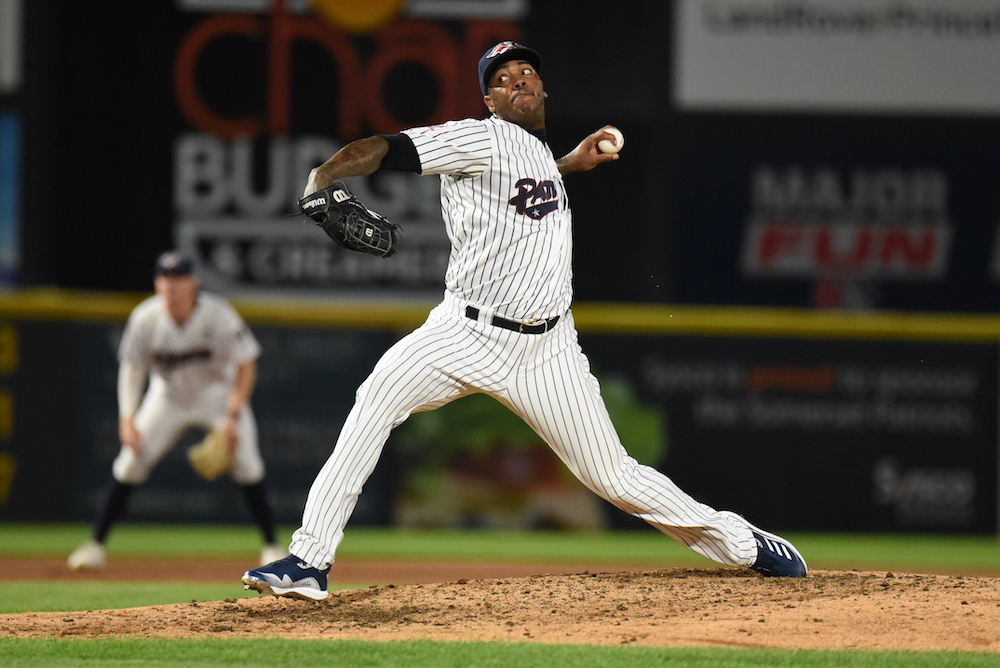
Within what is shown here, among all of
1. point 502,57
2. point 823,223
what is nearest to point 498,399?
point 502,57

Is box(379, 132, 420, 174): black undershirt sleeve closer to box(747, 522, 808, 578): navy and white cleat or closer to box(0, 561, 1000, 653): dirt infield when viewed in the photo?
box(0, 561, 1000, 653): dirt infield

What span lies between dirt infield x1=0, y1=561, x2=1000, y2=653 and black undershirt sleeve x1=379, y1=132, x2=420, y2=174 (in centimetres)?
126

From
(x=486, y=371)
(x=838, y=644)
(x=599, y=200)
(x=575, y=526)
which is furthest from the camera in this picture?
(x=599, y=200)

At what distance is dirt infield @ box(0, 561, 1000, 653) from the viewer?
12.9 feet

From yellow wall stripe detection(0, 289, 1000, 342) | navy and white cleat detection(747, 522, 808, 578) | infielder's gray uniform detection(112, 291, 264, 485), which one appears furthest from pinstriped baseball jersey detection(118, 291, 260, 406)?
navy and white cleat detection(747, 522, 808, 578)

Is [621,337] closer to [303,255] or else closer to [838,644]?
[303,255]

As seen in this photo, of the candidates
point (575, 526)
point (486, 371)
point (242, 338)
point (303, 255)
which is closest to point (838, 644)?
point (486, 371)

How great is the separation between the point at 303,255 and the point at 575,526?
8.72 feet

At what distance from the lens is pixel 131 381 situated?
7398 mm

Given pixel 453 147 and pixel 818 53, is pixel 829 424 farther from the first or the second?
pixel 453 147

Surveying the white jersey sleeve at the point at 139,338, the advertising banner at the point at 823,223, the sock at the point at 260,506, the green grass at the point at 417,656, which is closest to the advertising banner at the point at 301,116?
the advertising banner at the point at 823,223

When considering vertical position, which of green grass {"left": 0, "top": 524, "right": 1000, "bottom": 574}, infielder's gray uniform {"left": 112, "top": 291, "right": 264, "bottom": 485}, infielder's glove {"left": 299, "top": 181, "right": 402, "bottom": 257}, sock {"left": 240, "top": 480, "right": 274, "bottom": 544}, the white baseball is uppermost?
the white baseball

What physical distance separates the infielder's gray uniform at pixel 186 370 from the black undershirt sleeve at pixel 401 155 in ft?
12.1

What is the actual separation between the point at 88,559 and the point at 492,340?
3641 mm
